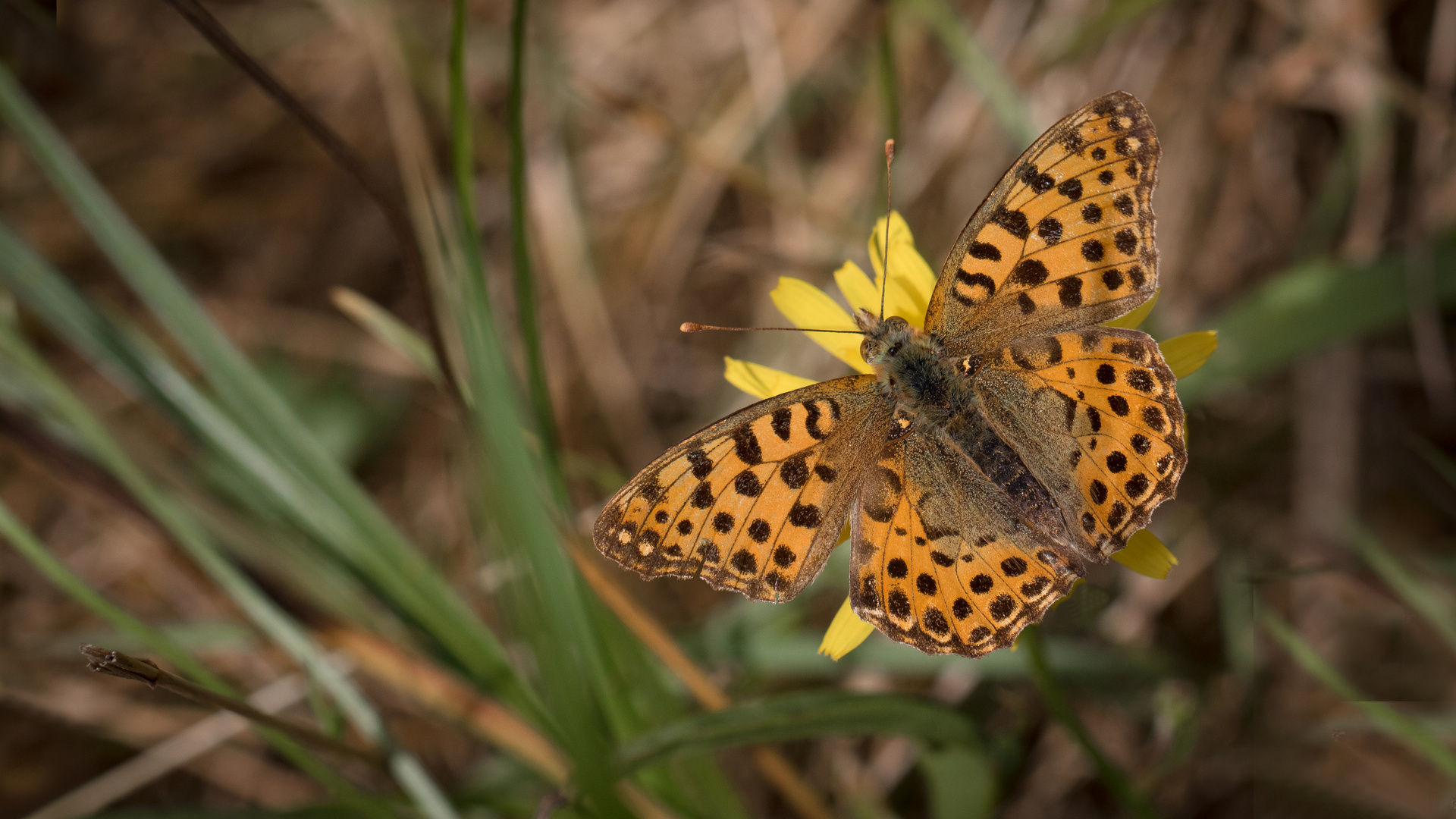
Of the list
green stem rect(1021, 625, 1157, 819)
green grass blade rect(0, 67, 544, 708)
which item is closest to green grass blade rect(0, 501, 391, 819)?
green grass blade rect(0, 67, 544, 708)

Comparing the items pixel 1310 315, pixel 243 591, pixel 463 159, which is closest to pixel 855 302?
pixel 463 159

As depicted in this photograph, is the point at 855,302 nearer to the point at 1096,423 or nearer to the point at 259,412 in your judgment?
the point at 1096,423

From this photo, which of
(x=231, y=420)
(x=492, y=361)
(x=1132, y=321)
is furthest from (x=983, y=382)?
(x=231, y=420)

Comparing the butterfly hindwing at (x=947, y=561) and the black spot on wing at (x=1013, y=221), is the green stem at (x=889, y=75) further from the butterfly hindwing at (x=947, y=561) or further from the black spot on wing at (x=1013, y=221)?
the butterfly hindwing at (x=947, y=561)

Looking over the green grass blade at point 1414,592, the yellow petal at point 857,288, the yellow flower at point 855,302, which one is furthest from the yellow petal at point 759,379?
the green grass blade at point 1414,592

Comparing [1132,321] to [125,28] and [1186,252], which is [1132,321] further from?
[125,28]

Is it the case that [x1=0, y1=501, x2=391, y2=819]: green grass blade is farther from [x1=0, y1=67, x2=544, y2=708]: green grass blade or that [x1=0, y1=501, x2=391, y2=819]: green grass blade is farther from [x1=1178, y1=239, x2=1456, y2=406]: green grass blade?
[x1=1178, y1=239, x2=1456, y2=406]: green grass blade
